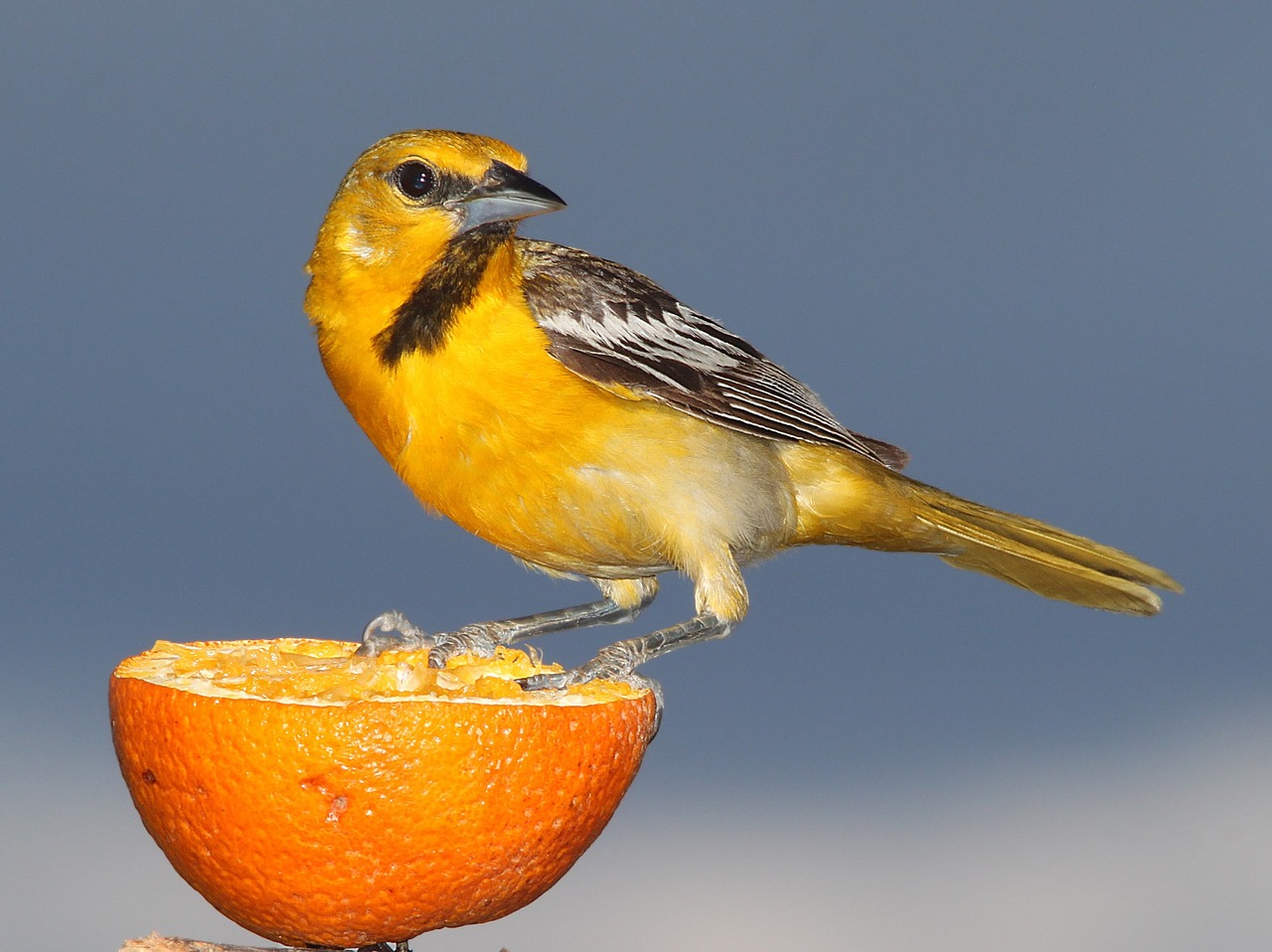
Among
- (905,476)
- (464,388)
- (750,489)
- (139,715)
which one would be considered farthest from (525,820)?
(905,476)

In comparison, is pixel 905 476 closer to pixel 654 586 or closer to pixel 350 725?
pixel 654 586

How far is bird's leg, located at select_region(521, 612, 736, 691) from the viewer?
2682 mm

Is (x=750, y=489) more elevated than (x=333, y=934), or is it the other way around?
(x=750, y=489)

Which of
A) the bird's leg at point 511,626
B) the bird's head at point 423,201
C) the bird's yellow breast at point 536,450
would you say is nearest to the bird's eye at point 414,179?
the bird's head at point 423,201

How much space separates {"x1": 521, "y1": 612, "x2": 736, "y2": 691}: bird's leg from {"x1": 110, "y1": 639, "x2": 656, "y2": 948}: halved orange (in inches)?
8.5

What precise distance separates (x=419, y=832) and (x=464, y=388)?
1001 mm

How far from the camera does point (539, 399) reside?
2926mm

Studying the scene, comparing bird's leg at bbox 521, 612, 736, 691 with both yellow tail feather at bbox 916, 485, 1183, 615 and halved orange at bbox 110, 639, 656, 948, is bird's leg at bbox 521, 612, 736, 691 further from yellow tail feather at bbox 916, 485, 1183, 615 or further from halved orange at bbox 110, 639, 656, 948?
yellow tail feather at bbox 916, 485, 1183, 615

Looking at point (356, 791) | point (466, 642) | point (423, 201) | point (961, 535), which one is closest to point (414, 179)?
point (423, 201)

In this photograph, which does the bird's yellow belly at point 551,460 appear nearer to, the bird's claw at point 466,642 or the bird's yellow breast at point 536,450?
the bird's yellow breast at point 536,450

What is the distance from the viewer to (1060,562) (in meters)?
3.69

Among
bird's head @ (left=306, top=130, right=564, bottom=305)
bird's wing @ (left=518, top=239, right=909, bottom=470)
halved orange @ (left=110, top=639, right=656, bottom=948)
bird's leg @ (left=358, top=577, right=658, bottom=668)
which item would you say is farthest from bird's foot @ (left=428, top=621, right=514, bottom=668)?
bird's head @ (left=306, top=130, right=564, bottom=305)

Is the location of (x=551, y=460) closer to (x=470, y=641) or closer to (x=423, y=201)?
(x=470, y=641)

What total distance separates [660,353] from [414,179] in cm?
75
